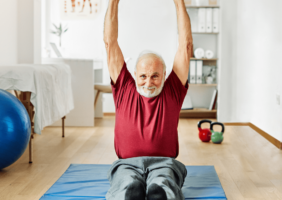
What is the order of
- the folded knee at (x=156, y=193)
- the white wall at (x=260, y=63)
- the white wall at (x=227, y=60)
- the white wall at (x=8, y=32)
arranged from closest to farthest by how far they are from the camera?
the folded knee at (x=156, y=193)
the white wall at (x=260, y=63)
the white wall at (x=8, y=32)
the white wall at (x=227, y=60)

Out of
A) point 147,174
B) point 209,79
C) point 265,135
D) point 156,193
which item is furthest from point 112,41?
point 209,79

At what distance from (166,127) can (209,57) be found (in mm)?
3156

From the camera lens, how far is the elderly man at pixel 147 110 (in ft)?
5.43

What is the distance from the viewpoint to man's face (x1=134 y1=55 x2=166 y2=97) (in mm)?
1698

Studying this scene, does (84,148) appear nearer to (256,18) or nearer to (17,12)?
(17,12)

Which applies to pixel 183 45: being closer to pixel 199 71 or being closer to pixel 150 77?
pixel 150 77

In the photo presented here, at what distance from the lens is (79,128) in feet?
12.8

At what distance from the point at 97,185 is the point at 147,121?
49 centimetres

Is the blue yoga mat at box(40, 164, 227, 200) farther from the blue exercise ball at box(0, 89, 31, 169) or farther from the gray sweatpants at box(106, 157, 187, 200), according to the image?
the blue exercise ball at box(0, 89, 31, 169)

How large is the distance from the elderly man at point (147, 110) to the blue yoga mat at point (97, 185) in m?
0.13

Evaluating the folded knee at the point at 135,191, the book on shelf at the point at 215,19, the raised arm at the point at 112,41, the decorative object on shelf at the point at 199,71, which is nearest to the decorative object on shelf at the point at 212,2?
the book on shelf at the point at 215,19

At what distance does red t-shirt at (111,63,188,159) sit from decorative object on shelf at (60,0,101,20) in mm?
3354

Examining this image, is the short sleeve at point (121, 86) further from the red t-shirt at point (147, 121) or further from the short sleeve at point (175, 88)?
the short sleeve at point (175, 88)

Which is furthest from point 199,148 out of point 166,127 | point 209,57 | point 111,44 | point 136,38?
point 136,38
